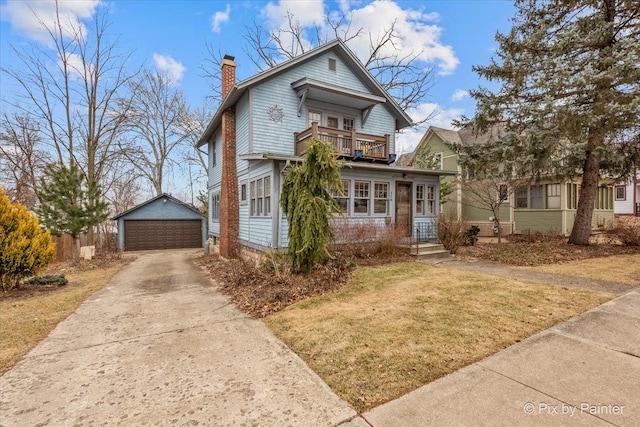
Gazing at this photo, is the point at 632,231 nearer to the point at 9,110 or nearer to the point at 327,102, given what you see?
the point at 327,102

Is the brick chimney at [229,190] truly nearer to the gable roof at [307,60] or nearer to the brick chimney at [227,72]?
the gable roof at [307,60]

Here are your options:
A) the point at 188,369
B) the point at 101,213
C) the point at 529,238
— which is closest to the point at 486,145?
the point at 529,238

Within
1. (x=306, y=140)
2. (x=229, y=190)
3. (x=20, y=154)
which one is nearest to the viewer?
(x=306, y=140)

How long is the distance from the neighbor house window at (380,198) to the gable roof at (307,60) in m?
4.98

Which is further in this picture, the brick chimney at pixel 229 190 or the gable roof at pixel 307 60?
the brick chimney at pixel 229 190

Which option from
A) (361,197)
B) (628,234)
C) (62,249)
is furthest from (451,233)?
(62,249)

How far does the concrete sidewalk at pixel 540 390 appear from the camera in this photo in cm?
259

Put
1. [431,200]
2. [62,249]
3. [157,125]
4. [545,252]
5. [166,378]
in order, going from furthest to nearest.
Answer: [157,125]
[62,249]
[431,200]
[545,252]
[166,378]

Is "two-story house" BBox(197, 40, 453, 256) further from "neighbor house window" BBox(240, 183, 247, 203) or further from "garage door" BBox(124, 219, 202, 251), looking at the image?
"garage door" BBox(124, 219, 202, 251)

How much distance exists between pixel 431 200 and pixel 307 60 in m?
8.32

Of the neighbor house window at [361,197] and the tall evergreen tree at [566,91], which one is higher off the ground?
the tall evergreen tree at [566,91]

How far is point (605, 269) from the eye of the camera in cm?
861

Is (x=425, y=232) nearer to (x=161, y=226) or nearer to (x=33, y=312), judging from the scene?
(x=33, y=312)

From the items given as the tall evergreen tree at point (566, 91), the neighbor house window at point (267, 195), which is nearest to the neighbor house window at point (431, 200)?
the tall evergreen tree at point (566, 91)
